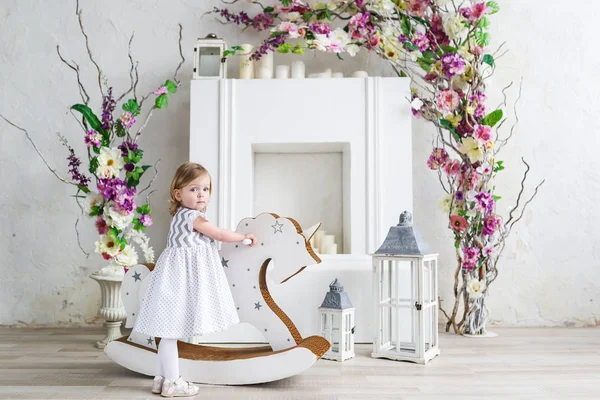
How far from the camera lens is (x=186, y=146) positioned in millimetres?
2961

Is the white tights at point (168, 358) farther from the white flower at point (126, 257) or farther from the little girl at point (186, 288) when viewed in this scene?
the white flower at point (126, 257)

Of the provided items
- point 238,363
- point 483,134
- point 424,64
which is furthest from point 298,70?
point 238,363

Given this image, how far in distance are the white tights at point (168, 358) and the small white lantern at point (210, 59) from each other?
1.48 meters

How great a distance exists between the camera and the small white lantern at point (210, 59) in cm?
271

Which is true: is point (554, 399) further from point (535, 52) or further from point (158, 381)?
point (535, 52)

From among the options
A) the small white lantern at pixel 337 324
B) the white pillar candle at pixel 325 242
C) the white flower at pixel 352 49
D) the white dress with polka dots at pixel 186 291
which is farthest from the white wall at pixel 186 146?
the white dress with polka dots at pixel 186 291

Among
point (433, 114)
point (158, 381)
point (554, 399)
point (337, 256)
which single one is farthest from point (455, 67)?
point (158, 381)

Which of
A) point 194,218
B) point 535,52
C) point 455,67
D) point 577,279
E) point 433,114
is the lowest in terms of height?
point 577,279

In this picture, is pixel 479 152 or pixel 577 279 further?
pixel 577 279

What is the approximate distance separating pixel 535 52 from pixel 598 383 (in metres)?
1.96

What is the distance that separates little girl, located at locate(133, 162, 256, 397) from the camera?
66.9 inches

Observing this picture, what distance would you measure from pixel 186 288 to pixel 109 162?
964 mm

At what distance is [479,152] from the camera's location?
258 centimetres

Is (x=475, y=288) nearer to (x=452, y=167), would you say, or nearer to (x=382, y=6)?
(x=452, y=167)
